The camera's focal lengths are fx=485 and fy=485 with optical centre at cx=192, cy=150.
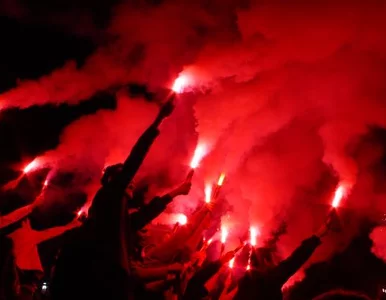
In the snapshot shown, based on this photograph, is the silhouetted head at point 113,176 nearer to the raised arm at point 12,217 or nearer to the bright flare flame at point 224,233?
the raised arm at point 12,217

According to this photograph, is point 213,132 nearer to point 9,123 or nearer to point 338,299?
point 338,299

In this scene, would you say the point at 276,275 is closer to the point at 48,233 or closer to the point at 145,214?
the point at 145,214

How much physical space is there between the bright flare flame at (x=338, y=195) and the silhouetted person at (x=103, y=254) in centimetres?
316

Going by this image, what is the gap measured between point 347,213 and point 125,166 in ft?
24.0

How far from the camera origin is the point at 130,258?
3.99 metres

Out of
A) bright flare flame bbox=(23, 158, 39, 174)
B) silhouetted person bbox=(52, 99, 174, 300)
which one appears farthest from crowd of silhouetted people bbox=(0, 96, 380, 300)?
bright flare flame bbox=(23, 158, 39, 174)

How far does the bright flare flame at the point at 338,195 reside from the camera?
19.9ft

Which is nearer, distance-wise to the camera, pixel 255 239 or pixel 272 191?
pixel 255 239

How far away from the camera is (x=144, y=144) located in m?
3.84

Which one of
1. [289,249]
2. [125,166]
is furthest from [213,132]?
[125,166]

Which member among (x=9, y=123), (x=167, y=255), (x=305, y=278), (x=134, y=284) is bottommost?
(x=305, y=278)

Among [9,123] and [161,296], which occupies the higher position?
[9,123]

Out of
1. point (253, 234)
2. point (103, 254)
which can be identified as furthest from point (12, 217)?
point (253, 234)

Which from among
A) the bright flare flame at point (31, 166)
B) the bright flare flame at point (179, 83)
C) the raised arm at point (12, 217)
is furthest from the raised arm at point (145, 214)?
the bright flare flame at point (31, 166)
